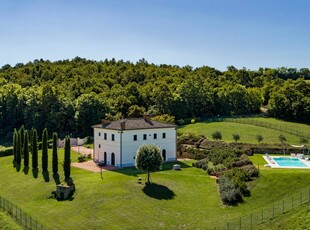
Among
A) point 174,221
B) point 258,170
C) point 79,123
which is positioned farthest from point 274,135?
point 174,221

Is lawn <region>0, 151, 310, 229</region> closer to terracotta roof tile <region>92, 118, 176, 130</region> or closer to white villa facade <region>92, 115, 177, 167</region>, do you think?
white villa facade <region>92, 115, 177, 167</region>

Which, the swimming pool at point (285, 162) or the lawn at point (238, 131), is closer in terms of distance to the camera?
the swimming pool at point (285, 162)

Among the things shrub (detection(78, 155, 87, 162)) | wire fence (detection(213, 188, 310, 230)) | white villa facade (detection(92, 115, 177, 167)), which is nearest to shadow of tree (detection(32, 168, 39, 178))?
shrub (detection(78, 155, 87, 162))

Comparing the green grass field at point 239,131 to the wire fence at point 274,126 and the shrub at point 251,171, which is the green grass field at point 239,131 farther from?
the shrub at point 251,171

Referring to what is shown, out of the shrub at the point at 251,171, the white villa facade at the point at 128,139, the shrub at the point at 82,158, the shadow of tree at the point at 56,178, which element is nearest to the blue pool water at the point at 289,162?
Result: the shrub at the point at 251,171

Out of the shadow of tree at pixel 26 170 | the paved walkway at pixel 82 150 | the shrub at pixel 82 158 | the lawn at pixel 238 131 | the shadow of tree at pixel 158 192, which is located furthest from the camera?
the lawn at pixel 238 131

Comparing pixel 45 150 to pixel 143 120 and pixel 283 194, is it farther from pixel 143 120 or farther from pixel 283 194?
pixel 283 194

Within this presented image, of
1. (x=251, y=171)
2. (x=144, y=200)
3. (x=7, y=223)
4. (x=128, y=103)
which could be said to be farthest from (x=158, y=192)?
(x=128, y=103)
